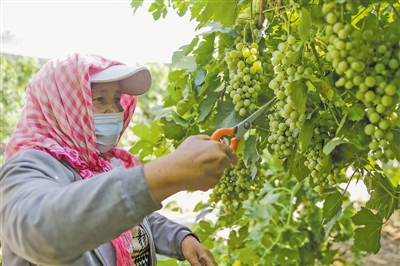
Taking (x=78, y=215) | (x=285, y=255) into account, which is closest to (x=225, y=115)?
(x=78, y=215)

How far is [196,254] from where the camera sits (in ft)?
4.66

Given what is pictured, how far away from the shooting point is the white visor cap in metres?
1.31

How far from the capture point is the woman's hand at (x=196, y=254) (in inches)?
54.7

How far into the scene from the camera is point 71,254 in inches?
32.7

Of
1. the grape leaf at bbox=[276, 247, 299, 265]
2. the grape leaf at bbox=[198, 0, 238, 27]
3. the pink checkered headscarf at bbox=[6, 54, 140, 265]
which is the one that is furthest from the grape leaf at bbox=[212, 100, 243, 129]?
the grape leaf at bbox=[276, 247, 299, 265]

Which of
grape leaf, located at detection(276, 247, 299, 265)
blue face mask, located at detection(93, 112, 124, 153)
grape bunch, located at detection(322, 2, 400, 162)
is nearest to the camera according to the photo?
grape bunch, located at detection(322, 2, 400, 162)

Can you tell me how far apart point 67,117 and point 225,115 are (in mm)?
428

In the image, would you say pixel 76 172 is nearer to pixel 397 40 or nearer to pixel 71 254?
pixel 71 254

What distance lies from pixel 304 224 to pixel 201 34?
57.8 inches

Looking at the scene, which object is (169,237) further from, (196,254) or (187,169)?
(187,169)

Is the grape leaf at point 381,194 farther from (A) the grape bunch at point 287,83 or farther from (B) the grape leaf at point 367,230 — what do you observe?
(A) the grape bunch at point 287,83

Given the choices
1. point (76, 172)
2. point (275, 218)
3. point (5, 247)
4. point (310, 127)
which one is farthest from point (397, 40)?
point (275, 218)

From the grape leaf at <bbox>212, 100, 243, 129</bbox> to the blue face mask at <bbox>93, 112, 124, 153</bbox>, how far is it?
0.28 meters

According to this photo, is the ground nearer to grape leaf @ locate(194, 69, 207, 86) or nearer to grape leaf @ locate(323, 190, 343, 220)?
grape leaf @ locate(323, 190, 343, 220)
